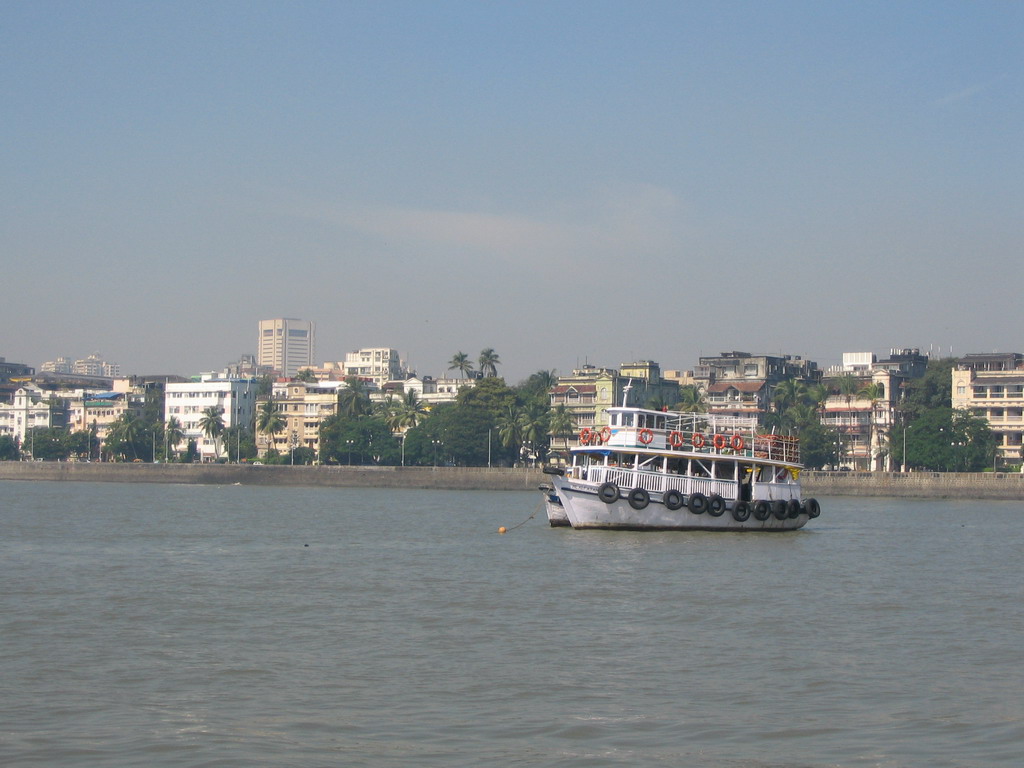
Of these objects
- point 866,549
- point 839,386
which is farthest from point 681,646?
point 839,386

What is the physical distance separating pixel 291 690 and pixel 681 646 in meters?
7.62

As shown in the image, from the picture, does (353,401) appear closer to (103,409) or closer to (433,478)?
(433,478)

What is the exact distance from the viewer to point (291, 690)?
1973 centimetres

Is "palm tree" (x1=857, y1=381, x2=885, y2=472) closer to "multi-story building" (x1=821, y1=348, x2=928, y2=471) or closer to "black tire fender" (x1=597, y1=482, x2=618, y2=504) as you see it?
"multi-story building" (x1=821, y1=348, x2=928, y2=471)

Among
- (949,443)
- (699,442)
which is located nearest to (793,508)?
(699,442)

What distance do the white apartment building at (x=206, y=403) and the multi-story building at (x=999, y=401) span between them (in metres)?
87.7

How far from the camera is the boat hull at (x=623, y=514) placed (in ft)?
167

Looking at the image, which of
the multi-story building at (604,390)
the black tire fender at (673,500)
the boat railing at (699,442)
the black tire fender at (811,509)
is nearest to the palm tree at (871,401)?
the multi-story building at (604,390)

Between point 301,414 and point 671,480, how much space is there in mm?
120294

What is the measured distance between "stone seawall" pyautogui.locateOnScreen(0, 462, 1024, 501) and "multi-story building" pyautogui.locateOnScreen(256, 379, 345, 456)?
2707cm

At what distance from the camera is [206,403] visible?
17362 cm

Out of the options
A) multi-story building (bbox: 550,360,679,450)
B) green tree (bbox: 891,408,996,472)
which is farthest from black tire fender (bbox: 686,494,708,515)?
multi-story building (bbox: 550,360,679,450)

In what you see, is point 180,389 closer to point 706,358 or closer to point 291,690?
point 706,358

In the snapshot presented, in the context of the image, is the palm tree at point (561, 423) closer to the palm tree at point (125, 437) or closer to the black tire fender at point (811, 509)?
the palm tree at point (125, 437)
